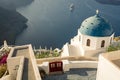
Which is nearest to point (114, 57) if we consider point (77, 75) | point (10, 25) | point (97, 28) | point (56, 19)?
point (77, 75)

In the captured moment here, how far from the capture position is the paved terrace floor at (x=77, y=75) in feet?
68.7

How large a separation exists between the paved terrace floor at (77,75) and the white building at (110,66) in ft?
11.6

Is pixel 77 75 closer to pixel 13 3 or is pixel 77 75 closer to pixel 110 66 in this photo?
pixel 110 66

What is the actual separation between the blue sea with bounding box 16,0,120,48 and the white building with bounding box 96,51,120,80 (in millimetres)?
44132

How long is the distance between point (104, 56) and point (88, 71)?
5.67 m

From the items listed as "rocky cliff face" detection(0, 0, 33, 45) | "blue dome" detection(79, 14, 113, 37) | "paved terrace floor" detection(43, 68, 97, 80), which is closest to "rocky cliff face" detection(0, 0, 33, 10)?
"rocky cliff face" detection(0, 0, 33, 45)

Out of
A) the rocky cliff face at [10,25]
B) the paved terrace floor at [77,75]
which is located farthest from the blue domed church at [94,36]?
the rocky cliff face at [10,25]

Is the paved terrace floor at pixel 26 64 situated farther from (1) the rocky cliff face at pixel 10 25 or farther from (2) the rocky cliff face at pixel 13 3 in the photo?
(2) the rocky cliff face at pixel 13 3

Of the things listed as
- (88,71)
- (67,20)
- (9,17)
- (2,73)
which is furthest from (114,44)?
(9,17)

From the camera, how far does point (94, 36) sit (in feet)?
94.2

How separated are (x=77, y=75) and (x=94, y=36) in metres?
8.76

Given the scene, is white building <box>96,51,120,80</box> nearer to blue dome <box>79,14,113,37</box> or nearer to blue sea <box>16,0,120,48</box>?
blue dome <box>79,14,113,37</box>

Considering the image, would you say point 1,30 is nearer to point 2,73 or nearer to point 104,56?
→ point 2,73

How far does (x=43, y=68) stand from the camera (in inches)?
845
